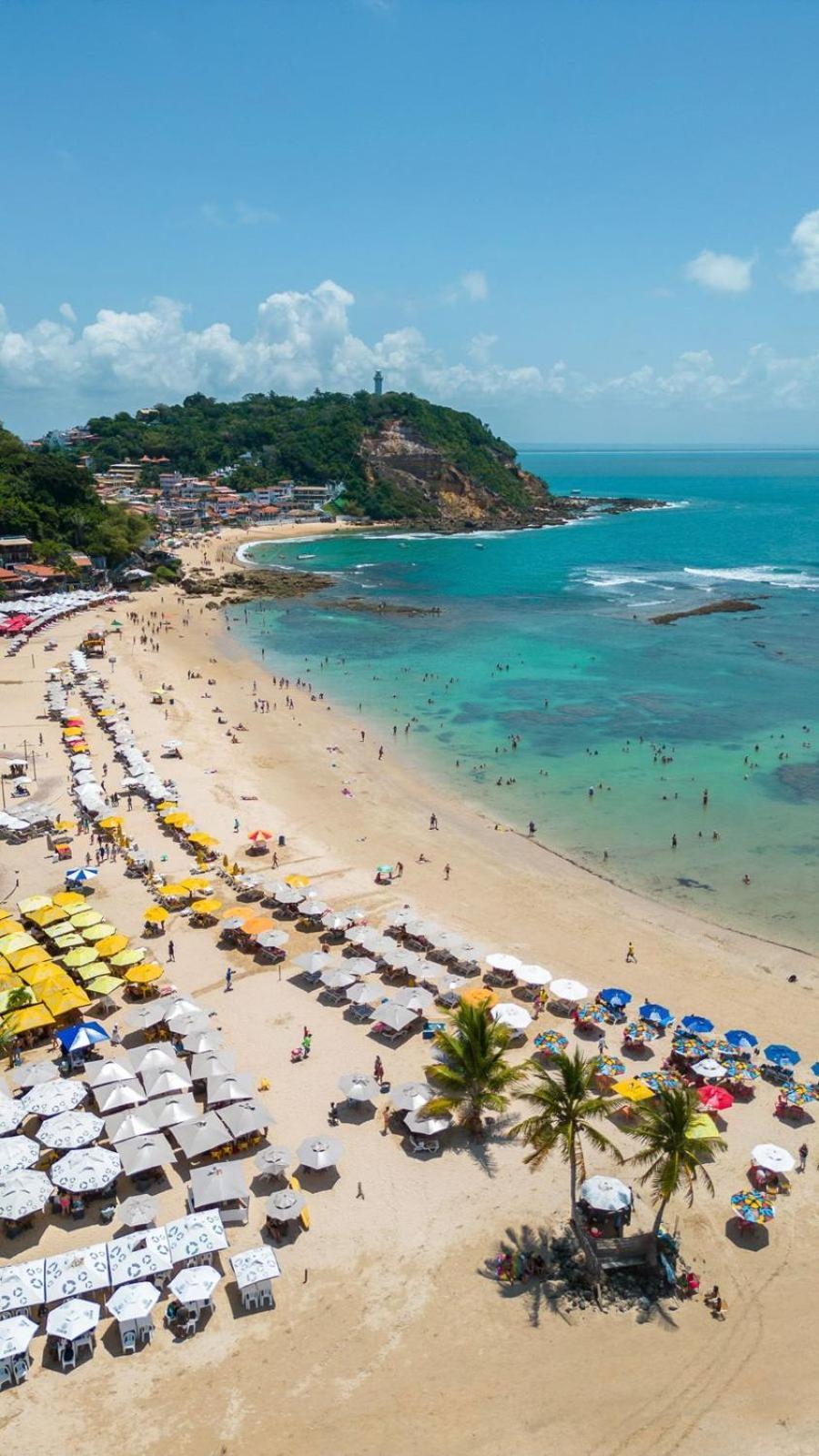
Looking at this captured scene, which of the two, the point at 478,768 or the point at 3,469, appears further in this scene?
the point at 3,469

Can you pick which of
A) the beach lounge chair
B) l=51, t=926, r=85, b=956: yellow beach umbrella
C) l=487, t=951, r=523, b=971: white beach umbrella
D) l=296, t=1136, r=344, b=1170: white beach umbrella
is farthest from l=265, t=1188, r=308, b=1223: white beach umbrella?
l=51, t=926, r=85, b=956: yellow beach umbrella

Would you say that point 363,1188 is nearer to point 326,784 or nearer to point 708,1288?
point 708,1288

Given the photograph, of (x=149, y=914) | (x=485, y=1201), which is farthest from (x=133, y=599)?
(x=485, y=1201)

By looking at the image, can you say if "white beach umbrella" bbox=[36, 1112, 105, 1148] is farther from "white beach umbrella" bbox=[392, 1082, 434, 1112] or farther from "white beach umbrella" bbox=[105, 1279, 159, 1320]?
"white beach umbrella" bbox=[392, 1082, 434, 1112]

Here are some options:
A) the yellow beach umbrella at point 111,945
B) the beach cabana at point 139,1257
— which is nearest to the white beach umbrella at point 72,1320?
Result: the beach cabana at point 139,1257

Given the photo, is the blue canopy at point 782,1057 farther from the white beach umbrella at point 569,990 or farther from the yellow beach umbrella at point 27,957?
the yellow beach umbrella at point 27,957
